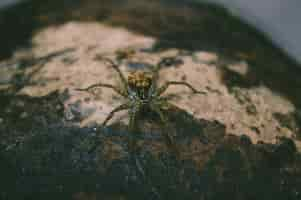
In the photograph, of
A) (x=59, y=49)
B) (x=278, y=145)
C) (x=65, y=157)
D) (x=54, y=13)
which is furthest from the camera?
(x=54, y=13)

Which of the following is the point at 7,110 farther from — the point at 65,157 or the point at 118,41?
the point at 118,41

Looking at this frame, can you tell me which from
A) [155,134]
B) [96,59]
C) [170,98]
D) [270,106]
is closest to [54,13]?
[96,59]

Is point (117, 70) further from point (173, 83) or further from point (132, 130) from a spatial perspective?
point (132, 130)

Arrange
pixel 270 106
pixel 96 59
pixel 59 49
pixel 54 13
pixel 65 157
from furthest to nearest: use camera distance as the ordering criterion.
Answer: pixel 54 13, pixel 59 49, pixel 96 59, pixel 270 106, pixel 65 157

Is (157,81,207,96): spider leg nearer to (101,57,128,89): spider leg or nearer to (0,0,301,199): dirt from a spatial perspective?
(0,0,301,199): dirt

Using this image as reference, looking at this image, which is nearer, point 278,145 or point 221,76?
point 278,145

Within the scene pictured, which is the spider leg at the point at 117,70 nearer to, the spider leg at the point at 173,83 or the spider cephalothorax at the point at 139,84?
the spider cephalothorax at the point at 139,84

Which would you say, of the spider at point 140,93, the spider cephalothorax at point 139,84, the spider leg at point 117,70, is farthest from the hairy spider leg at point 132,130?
the spider leg at point 117,70
